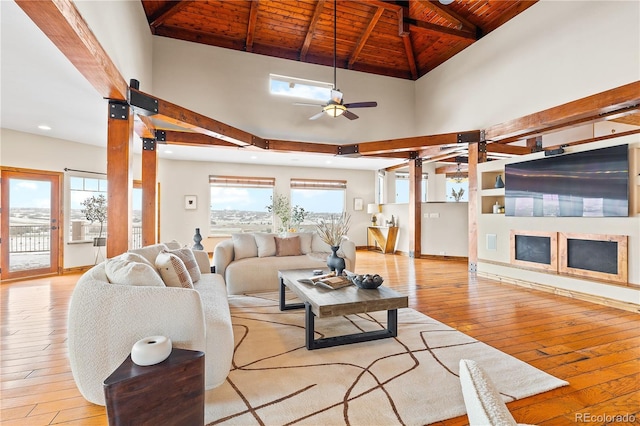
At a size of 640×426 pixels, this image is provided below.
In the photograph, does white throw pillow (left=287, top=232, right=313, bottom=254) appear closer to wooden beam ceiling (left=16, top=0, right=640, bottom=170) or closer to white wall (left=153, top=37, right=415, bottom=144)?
wooden beam ceiling (left=16, top=0, right=640, bottom=170)

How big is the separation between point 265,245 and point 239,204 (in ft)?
14.7

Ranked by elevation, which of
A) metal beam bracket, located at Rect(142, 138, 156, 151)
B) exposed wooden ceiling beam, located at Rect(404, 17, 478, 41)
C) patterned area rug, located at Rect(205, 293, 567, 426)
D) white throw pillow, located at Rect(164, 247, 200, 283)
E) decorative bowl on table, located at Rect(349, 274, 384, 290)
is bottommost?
patterned area rug, located at Rect(205, 293, 567, 426)

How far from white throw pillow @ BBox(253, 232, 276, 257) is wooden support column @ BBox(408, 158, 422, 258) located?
14.6 ft

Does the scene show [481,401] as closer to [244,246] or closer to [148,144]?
[244,246]

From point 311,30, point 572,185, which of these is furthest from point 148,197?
point 572,185

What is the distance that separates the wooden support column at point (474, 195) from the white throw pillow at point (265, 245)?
3.87 m

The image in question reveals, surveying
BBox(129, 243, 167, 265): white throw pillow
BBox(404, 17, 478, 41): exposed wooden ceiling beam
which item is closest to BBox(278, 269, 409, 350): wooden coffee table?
BBox(129, 243, 167, 265): white throw pillow

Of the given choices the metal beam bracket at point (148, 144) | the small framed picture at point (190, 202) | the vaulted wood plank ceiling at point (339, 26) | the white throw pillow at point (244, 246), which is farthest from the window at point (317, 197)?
the white throw pillow at point (244, 246)

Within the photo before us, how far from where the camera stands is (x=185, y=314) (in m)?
1.83

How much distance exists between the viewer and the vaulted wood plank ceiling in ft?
18.5

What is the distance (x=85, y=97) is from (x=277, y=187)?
18.4ft

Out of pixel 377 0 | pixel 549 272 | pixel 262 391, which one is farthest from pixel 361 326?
pixel 377 0

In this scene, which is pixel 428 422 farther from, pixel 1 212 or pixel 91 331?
pixel 1 212

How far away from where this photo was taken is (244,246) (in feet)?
15.4
